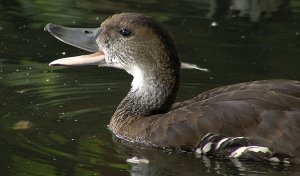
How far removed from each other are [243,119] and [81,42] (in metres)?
1.89

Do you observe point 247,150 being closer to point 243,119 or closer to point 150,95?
point 243,119

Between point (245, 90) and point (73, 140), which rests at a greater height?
point (245, 90)

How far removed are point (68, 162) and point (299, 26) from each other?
6028 millimetres

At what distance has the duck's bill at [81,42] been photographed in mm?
9094

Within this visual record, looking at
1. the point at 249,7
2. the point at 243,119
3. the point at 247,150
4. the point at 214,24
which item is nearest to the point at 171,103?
the point at 243,119

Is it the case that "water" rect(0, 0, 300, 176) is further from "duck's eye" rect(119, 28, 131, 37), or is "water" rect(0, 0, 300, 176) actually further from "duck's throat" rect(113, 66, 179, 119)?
"duck's eye" rect(119, 28, 131, 37)

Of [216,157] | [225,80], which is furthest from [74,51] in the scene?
[216,157]

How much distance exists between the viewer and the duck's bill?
29.8ft

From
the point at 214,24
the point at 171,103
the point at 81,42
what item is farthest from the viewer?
the point at 214,24

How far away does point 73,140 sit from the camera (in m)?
8.33

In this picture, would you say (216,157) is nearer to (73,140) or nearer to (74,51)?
(73,140)

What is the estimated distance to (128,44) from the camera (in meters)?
8.92

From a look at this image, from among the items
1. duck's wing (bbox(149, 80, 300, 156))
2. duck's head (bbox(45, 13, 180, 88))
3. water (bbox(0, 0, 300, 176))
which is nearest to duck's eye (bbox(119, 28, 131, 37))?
duck's head (bbox(45, 13, 180, 88))

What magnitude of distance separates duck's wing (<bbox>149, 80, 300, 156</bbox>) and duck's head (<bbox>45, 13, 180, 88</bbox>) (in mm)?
556
